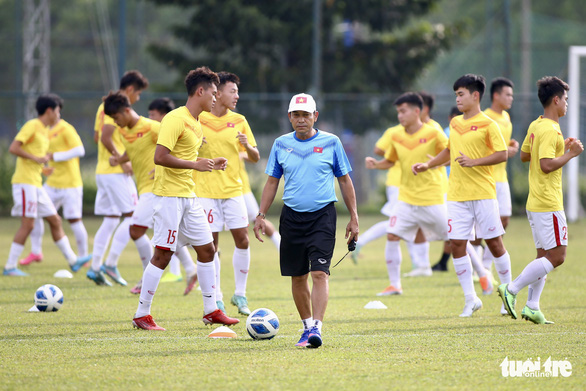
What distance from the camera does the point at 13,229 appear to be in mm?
19609

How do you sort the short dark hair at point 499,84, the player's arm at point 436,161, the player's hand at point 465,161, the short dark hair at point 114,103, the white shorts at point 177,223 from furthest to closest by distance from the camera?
1. the short dark hair at point 499,84
2. the short dark hair at point 114,103
3. the player's arm at point 436,161
4. the player's hand at point 465,161
5. the white shorts at point 177,223

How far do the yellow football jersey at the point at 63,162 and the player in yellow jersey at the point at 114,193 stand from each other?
91cm

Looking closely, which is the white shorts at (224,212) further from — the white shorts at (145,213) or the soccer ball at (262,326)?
the soccer ball at (262,326)

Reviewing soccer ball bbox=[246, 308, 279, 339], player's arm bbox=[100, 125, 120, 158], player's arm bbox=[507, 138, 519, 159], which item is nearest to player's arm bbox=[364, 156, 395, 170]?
player's arm bbox=[507, 138, 519, 159]

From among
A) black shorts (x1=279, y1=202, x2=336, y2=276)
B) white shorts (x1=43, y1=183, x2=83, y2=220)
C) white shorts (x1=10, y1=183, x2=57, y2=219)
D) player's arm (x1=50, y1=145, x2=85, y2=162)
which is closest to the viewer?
black shorts (x1=279, y1=202, x2=336, y2=276)

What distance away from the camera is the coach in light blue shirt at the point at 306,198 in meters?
6.80

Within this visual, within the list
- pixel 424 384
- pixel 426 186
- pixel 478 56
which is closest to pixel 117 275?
pixel 426 186

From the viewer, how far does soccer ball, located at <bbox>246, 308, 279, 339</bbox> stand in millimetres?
7000

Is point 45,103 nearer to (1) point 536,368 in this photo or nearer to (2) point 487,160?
(2) point 487,160

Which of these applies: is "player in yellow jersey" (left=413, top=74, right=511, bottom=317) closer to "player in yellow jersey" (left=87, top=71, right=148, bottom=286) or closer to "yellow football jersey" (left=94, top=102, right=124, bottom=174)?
"player in yellow jersey" (left=87, top=71, right=148, bottom=286)

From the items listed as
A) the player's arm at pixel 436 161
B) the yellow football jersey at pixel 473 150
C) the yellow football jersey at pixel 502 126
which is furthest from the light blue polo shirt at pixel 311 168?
the yellow football jersey at pixel 502 126

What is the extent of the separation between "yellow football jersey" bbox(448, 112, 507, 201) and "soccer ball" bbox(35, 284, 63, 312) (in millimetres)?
4204

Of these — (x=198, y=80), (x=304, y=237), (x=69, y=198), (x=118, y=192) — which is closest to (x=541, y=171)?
(x=304, y=237)

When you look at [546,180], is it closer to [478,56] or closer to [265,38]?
[265,38]
